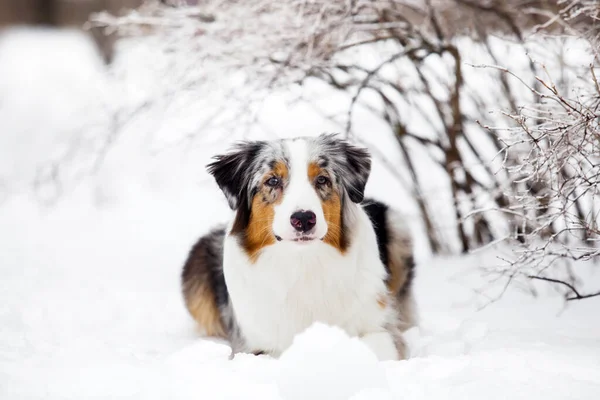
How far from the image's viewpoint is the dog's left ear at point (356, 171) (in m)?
3.60

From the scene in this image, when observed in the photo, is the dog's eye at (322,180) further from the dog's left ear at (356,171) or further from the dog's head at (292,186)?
the dog's left ear at (356,171)

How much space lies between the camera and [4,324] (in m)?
3.75

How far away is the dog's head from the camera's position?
3.15 metres

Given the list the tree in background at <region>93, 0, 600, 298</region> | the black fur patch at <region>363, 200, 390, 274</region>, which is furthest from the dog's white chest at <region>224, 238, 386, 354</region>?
the tree in background at <region>93, 0, 600, 298</region>

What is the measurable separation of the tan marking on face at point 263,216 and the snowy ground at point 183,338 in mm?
599

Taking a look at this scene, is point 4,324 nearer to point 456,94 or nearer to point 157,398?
point 157,398

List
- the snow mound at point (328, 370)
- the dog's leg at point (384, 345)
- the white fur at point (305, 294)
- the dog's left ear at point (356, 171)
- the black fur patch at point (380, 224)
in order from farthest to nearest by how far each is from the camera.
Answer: the black fur patch at point (380, 224), the dog's left ear at point (356, 171), the white fur at point (305, 294), the dog's leg at point (384, 345), the snow mound at point (328, 370)

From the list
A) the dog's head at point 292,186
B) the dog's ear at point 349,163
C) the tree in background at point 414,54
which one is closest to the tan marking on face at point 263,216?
the dog's head at point 292,186

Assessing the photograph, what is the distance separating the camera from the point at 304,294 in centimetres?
350

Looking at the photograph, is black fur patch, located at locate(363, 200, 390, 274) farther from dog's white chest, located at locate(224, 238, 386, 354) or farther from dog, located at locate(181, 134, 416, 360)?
dog's white chest, located at locate(224, 238, 386, 354)

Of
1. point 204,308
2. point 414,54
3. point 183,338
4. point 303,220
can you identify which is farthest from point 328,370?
point 414,54

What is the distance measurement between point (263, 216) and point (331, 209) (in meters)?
0.36

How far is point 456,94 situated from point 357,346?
126 inches

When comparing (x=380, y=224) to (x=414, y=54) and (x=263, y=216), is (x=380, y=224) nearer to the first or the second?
(x=263, y=216)
